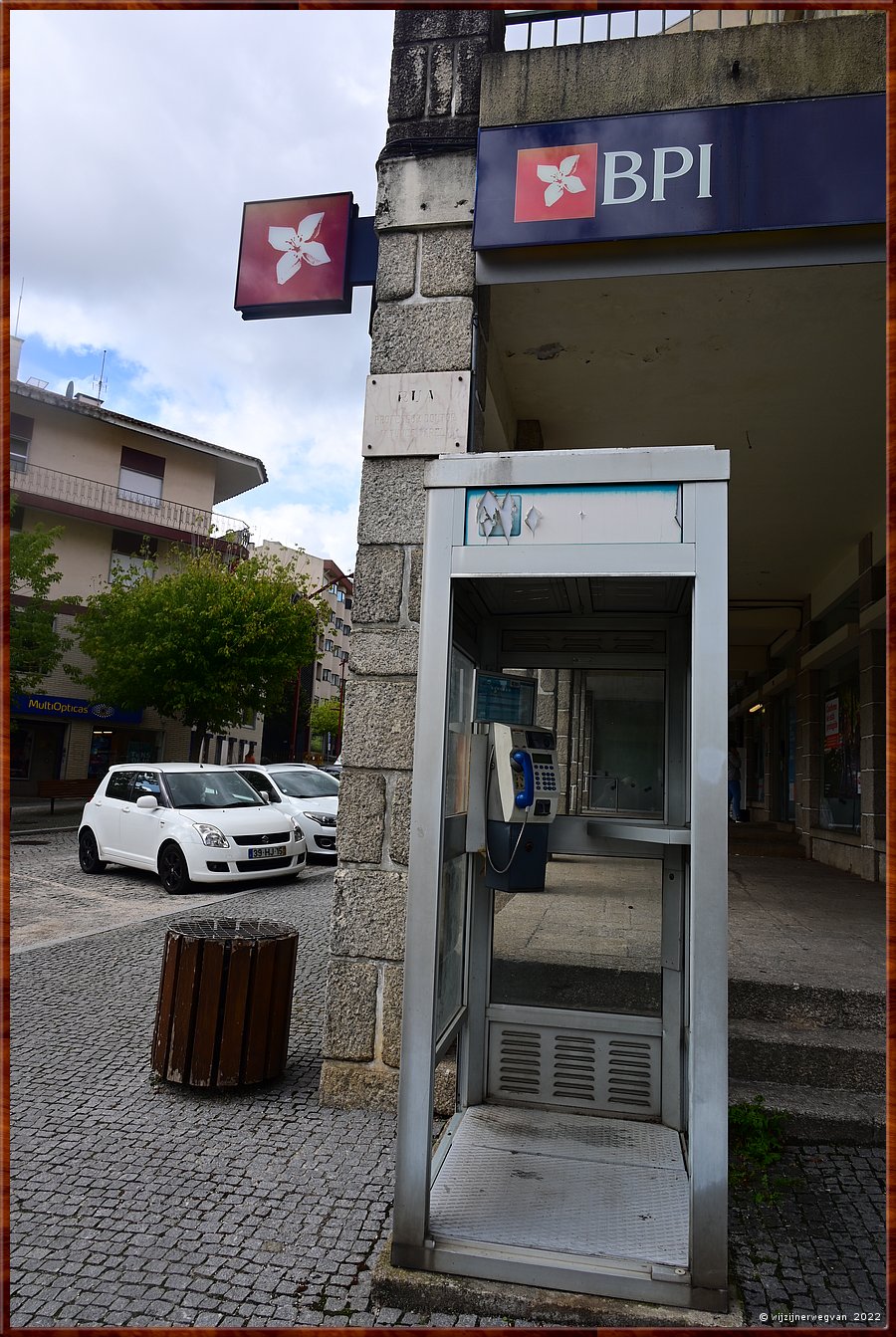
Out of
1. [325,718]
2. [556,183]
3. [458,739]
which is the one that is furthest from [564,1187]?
[325,718]

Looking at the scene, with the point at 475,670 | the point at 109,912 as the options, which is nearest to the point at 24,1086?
the point at 475,670

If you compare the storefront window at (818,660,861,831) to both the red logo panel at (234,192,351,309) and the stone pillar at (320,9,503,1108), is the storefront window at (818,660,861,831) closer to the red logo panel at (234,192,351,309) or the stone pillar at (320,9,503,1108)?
the stone pillar at (320,9,503,1108)

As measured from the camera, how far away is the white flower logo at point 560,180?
429cm

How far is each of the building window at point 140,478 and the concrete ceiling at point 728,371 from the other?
25.4 m

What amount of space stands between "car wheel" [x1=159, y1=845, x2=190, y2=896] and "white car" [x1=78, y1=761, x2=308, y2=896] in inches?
0.5

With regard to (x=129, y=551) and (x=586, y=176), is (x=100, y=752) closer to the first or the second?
(x=129, y=551)

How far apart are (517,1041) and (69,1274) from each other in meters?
1.97

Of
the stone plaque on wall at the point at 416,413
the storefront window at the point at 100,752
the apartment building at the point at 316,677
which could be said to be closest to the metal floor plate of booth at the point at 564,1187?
the stone plaque on wall at the point at 416,413

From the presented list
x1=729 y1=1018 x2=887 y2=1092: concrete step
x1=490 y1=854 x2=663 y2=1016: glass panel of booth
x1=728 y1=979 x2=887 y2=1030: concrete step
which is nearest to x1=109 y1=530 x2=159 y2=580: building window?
x1=490 y1=854 x2=663 y2=1016: glass panel of booth

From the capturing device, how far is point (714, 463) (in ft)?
9.34

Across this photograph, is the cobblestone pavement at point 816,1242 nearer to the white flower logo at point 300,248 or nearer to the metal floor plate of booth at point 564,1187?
the metal floor plate of booth at point 564,1187

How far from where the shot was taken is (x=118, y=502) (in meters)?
29.6

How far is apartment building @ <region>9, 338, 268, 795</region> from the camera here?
27359mm

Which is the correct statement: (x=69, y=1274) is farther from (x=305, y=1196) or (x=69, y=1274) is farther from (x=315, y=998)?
(x=315, y=998)
